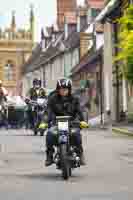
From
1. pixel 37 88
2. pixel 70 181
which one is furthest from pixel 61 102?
pixel 37 88

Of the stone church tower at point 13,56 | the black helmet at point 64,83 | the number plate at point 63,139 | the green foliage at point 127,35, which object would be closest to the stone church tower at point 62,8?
the stone church tower at point 13,56

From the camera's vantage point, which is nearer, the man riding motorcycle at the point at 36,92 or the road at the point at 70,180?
the road at the point at 70,180

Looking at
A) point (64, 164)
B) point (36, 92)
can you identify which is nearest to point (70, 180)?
point (64, 164)

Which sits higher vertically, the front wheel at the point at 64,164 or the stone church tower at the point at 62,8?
the stone church tower at the point at 62,8

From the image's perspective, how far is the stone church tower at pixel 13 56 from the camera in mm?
102188

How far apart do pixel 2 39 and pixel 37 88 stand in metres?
81.1

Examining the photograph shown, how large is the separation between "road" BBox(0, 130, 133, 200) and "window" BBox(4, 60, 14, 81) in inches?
3296

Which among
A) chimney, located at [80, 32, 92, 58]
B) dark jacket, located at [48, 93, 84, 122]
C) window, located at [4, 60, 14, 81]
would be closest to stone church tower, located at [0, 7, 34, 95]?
window, located at [4, 60, 14, 81]

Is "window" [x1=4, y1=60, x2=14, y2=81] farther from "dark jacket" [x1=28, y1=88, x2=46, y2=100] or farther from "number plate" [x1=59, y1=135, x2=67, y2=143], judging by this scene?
"number plate" [x1=59, y1=135, x2=67, y2=143]

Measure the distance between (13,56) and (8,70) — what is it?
193cm

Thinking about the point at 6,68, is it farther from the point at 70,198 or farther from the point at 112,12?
the point at 70,198

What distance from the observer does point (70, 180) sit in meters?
12.0

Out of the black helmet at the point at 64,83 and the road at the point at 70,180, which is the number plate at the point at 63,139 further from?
the black helmet at the point at 64,83

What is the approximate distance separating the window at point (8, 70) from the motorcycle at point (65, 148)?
297 ft
